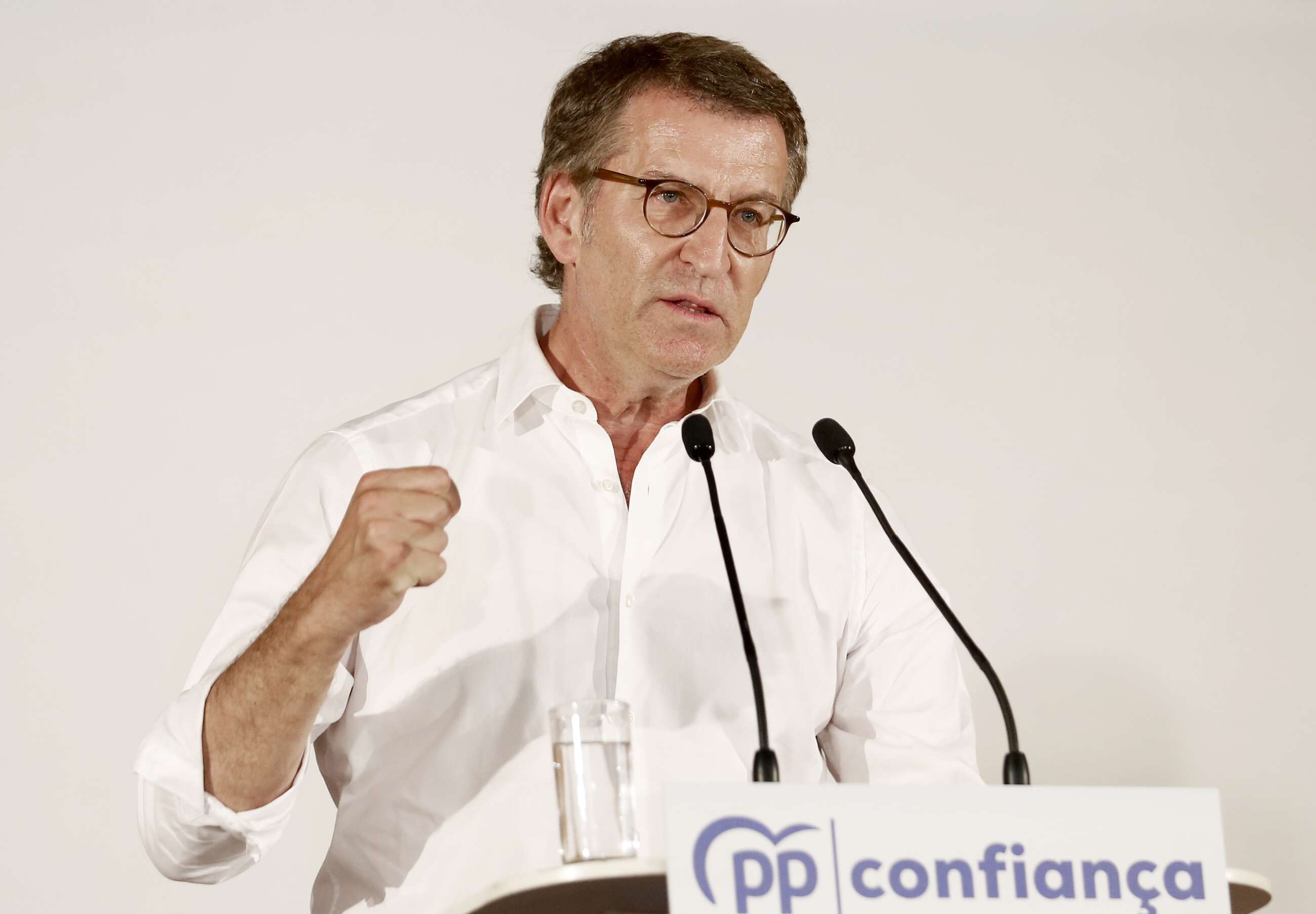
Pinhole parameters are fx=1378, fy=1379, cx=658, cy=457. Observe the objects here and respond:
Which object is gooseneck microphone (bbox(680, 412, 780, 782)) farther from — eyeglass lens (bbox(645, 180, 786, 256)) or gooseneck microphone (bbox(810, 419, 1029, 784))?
eyeglass lens (bbox(645, 180, 786, 256))

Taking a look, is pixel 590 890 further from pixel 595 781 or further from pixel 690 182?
pixel 690 182

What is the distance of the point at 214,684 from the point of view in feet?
5.08

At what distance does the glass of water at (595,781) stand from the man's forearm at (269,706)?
29cm

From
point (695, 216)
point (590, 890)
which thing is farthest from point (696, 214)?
point (590, 890)

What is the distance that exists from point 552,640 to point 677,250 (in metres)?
0.60

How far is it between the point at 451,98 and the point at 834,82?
85 cm

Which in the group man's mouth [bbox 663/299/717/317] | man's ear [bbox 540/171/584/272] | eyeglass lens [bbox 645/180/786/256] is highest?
man's ear [bbox 540/171/584/272]

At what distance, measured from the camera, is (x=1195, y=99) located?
316cm

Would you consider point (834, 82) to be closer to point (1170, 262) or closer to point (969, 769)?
point (1170, 262)

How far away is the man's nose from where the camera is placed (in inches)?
79.7

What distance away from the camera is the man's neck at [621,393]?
2.14 m

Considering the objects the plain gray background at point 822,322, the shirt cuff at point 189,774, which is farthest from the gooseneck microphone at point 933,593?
the plain gray background at point 822,322

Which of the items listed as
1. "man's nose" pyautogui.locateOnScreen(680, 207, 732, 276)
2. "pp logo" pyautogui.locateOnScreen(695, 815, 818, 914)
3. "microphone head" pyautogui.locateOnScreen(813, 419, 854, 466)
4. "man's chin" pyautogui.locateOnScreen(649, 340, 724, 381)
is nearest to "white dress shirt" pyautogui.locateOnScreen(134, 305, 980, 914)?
"man's chin" pyautogui.locateOnScreen(649, 340, 724, 381)

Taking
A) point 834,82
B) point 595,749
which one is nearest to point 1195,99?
point 834,82
